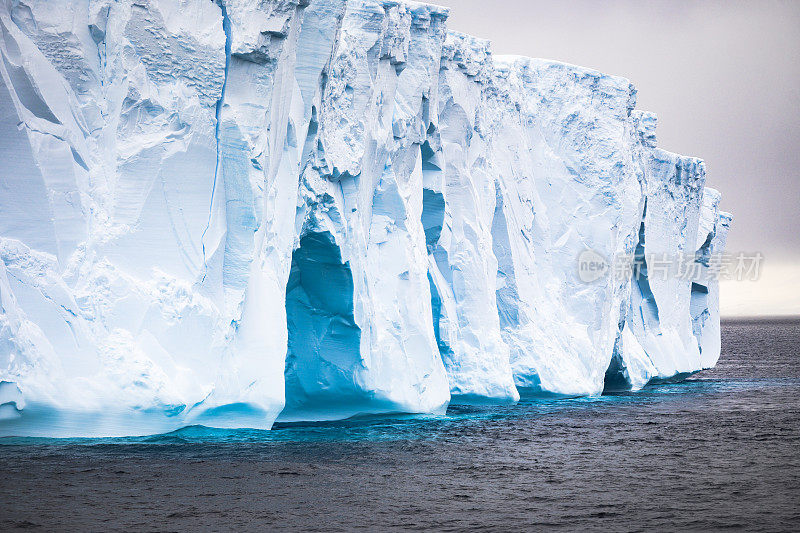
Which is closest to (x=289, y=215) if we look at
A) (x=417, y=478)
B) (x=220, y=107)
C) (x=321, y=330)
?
(x=220, y=107)

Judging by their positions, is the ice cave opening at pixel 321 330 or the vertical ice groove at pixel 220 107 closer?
the vertical ice groove at pixel 220 107

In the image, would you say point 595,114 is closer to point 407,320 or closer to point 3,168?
point 407,320

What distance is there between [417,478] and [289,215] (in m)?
4.71

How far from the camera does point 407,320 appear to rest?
58.3 ft

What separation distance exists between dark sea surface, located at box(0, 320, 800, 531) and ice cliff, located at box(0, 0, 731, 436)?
76cm

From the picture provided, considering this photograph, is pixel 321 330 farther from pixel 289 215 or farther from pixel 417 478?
pixel 417 478

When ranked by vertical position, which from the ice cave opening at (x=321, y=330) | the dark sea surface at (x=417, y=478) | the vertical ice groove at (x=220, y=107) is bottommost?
the dark sea surface at (x=417, y=478)

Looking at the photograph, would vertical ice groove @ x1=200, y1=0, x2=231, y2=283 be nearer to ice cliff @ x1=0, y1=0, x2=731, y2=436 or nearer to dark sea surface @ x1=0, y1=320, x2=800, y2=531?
ice cliff @ x1=0, y1=0, x2=731, y2=436

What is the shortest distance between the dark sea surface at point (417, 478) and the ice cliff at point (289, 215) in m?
0.76

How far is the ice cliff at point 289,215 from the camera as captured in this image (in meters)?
12.3

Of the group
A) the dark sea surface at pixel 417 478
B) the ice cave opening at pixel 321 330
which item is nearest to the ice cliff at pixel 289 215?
the ice cave opening at pixel 321 330

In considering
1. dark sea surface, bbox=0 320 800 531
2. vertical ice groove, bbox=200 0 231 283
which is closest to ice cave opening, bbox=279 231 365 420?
dark sea surface, bbox=0 320 800 531

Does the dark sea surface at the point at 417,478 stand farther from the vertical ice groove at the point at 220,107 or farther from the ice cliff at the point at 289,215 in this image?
the vertical ice groove at the point at 220,107

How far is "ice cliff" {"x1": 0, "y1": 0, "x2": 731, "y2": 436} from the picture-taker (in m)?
12.3
